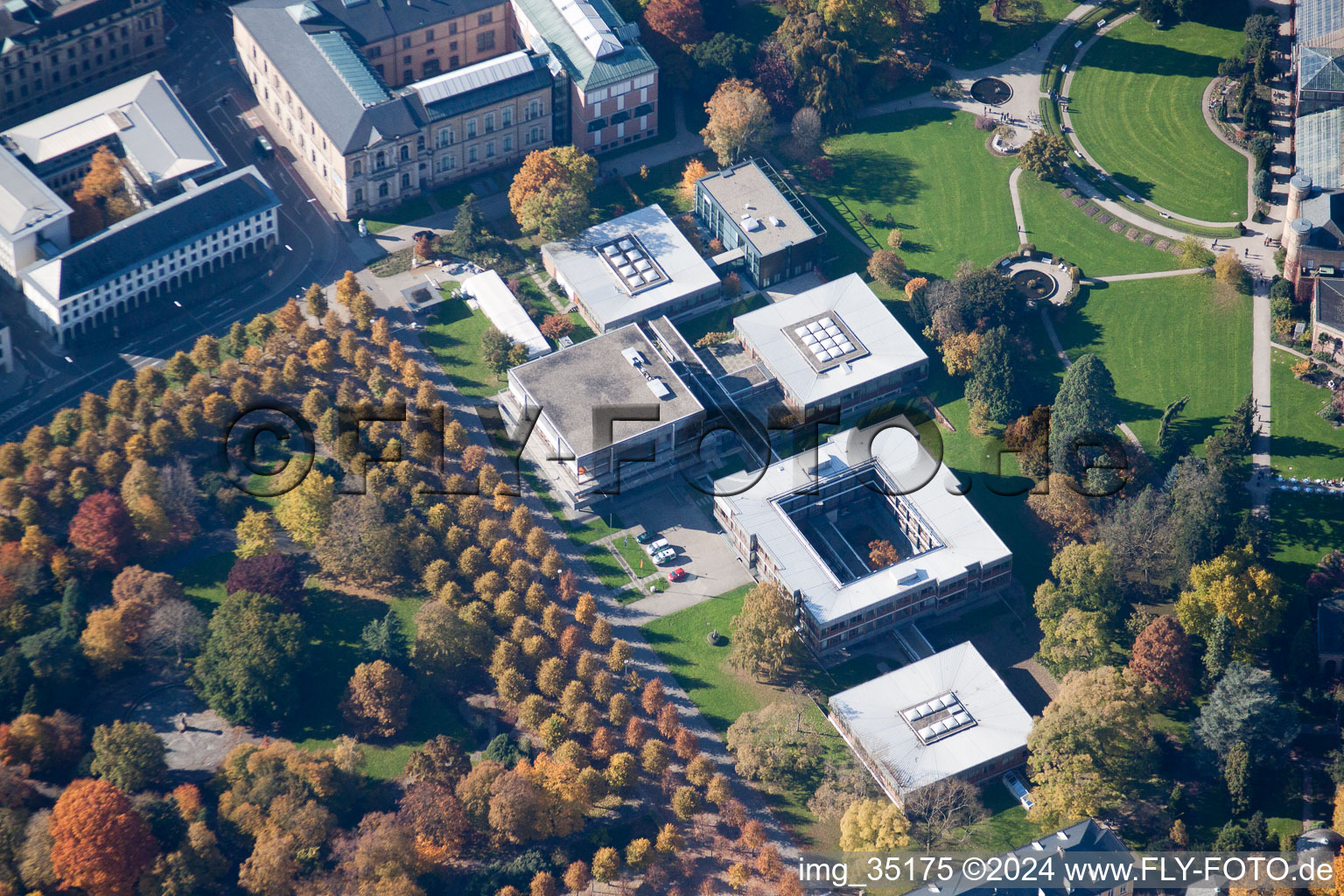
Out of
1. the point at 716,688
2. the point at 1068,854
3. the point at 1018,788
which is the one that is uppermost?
the point at 1068,854

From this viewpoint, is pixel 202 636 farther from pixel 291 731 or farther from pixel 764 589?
pixel 764 589

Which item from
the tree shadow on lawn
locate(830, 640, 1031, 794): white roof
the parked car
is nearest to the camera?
locate(830, 640, 1031, 794): white roof

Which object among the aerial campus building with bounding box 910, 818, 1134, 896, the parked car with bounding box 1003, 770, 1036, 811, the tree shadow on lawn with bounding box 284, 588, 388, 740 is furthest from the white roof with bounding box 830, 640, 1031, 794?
the tree shadow on lawn with bounding box 284, 588, 388, 740

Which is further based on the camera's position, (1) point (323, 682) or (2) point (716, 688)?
(2) point (716, 688)

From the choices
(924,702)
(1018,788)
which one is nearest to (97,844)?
(924,702)

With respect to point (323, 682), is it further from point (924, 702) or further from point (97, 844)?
point (924, 702)

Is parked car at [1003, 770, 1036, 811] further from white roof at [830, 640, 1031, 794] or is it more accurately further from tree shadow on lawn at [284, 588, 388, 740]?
tree shadow on lawn at [284, 588, 388, 740]
